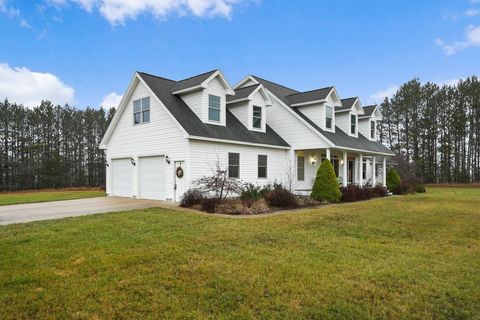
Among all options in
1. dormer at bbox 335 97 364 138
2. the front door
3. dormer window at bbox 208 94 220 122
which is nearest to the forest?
dormer at bbox 335 97 364 138

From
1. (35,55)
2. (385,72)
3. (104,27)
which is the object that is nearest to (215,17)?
(104,27)

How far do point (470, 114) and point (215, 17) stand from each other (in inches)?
1461

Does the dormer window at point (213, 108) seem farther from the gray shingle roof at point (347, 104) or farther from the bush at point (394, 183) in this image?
the bush at point (394, 183)

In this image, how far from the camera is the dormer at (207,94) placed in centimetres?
1625

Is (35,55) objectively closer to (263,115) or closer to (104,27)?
(104,27)

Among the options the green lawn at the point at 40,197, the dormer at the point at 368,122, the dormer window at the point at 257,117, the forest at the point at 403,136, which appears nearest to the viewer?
the green lawn at the point at 40,197

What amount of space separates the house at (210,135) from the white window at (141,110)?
54mm

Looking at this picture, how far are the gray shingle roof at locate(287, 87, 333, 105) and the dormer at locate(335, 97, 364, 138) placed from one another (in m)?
3.14

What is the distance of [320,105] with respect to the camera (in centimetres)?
2033

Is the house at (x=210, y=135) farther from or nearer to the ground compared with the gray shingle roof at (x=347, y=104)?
nearer to the ground

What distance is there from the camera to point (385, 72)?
23.4 metres

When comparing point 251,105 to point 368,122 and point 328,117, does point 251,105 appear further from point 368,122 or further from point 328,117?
point 368,122

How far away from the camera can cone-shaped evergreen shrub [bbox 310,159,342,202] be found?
15.8m

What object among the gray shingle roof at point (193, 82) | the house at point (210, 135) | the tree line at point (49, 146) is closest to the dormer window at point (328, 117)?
the house at point (210, 135)
